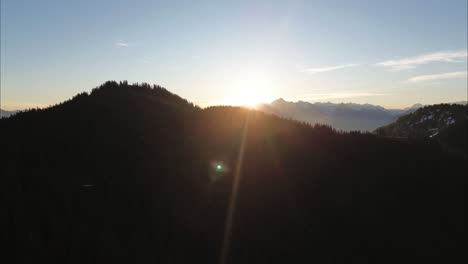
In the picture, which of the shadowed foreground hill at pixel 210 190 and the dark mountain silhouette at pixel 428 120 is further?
the dark mountain silhouette at pixel 428 120

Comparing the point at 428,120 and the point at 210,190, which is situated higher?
the point at 428,120

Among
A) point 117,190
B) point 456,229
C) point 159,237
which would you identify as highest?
point 117,190

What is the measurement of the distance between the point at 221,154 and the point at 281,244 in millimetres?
5638

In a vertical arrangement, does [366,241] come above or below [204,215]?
below

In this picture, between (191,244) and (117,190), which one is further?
(117,190)

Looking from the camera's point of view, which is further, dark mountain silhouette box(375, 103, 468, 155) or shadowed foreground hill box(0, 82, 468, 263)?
dark mountain silhouette box(375, 103, 468, 155)

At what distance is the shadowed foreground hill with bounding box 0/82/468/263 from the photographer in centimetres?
1011

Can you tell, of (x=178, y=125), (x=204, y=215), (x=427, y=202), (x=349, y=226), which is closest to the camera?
(x=204, y=215)

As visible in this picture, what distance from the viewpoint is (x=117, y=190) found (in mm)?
12070

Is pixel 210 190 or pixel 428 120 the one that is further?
pixel 428 120

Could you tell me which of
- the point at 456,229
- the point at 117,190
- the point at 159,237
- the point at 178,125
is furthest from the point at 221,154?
the point at 456,229

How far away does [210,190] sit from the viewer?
1311cm

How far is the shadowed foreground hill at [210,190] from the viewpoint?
10109 mm

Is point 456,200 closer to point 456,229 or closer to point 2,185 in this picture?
point 456,229
